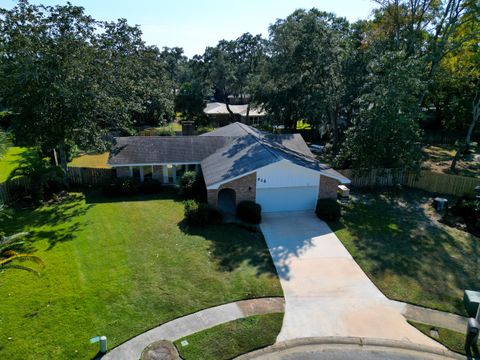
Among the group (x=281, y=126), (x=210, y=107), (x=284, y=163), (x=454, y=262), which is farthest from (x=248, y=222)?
(x=210, y=107)


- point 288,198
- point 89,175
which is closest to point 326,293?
point 288,198

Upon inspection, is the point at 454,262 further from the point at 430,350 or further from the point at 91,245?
the point at 91,245

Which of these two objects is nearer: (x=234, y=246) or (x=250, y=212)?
(x=234, y=246)

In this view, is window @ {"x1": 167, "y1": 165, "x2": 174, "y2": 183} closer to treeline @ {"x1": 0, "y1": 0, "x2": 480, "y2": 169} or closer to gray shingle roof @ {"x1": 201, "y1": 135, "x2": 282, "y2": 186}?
gray shingle roof @ {"x1": 201, "y1": 135, "x2": 282, "y2": 186}

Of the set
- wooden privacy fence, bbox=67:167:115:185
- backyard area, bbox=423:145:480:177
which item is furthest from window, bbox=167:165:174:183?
backyard area, bbox=423:145:480:177

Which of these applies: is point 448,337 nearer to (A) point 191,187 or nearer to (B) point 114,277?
(B) point 114,277
